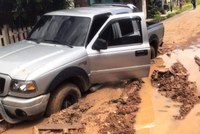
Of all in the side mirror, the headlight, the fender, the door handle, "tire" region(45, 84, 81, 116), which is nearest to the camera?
the headlight

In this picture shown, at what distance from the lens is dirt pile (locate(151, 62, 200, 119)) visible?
23.3 feet

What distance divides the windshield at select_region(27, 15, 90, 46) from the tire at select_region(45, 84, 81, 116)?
0.95 meters

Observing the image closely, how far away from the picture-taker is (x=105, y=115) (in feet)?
21.3

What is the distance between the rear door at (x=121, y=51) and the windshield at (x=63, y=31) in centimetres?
30

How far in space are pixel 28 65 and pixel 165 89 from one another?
3432mm

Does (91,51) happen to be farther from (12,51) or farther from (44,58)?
(12,51)

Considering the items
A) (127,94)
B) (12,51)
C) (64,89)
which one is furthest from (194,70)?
(12,51)

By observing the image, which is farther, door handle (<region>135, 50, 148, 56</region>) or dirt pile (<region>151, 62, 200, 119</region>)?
door handle (<region>135, 50, 148, 56</region>)

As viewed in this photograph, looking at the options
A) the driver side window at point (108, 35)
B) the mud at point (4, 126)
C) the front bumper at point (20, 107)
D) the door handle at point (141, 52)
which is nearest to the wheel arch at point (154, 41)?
the door handle at point (141, 52)

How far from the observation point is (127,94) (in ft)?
24.6

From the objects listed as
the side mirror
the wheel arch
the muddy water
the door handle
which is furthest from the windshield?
the wheel arch

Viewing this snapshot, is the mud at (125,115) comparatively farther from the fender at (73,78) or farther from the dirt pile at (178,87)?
the fender at (73,78)

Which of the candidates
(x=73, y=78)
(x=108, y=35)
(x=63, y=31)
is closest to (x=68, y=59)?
(x=73, y=78)

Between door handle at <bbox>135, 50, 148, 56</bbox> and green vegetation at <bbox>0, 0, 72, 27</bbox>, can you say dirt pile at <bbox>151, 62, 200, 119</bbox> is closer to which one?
door handle at <bbox>135, 50, 148, 56</bbox>
